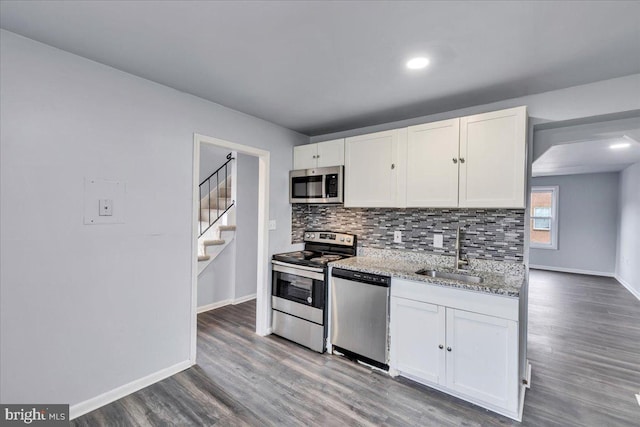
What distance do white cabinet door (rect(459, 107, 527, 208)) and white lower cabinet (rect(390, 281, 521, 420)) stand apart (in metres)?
0.81

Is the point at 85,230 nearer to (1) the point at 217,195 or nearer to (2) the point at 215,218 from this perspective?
(2) the point at 215,218

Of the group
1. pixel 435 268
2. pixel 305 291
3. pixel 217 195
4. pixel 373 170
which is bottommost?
pixel 305 291

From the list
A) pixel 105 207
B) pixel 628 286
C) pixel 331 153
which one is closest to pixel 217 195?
pixel 331 153

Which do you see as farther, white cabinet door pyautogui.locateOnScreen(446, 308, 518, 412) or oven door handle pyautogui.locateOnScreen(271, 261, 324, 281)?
oven door handle pyautogui.locateOnScreen(271, 261, 324, 281)

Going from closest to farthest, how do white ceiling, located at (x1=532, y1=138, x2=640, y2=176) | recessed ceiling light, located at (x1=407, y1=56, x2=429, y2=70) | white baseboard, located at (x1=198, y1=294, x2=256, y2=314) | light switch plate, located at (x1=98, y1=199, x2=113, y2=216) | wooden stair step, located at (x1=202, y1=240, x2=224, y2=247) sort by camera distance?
recessed ceiling light, located at (x1=407, y1=56, x2=429, y2=70), light switch plate, located at (x1=98, y1=199, x2=113, y2=216), wooden stair step, located at (x1=202, y1=240, x2=224, y2=247), white baseboard, located at (x1=198, y1=294, x2=256, y2=314), white ceiling, located at (x1=532, y1=138, x2=640, y2=176)

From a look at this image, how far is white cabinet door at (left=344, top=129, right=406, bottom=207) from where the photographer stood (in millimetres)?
2883

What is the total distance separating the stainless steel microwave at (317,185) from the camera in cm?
325

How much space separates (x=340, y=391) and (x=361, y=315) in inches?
25.5

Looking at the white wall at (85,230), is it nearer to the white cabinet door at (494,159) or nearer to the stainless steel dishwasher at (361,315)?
the stainless steel dishwasher at (361,315)

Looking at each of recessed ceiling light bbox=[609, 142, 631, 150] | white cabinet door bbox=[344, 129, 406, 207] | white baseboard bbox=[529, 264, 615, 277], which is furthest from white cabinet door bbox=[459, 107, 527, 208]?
white baseboard bbox=[529, 264, 615, 277]

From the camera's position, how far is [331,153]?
334 cm

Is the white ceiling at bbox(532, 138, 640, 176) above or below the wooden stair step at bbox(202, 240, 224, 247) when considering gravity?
above

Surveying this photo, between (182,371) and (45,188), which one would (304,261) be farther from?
(45,188)

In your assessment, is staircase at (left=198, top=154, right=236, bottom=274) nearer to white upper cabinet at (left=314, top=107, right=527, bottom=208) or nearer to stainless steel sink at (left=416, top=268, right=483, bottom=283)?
white upper cabinet at (left=314, top=107, right=527, bottom=208)
